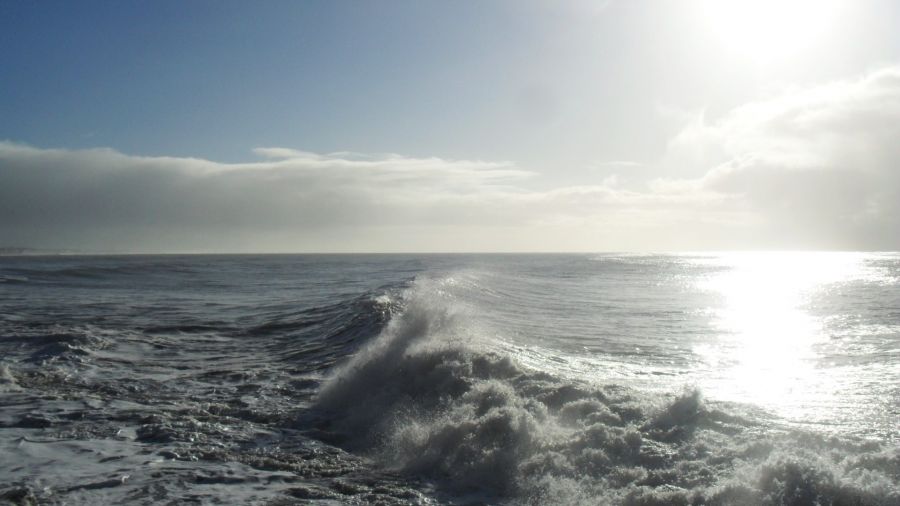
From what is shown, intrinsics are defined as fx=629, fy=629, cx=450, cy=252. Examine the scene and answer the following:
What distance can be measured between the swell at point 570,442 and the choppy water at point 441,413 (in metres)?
0.03

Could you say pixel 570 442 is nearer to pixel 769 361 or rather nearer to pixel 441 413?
pixel 441 413

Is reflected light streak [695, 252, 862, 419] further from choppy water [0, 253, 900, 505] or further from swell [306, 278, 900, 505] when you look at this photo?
swell [306, 278, 900, 505]

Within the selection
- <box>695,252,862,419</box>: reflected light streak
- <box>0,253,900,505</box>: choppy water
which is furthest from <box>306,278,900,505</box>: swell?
<box>695,252,862,419</box>: reflected light streak

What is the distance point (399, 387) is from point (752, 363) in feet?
26.8

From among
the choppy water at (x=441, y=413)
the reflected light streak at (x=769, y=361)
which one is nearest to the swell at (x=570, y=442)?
the choppy water at (x=441, y=413)

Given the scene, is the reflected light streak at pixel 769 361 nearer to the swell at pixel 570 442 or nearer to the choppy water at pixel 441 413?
the choppy water at pixel 441 413

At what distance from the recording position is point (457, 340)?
1341 centimetres

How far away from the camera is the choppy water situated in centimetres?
648

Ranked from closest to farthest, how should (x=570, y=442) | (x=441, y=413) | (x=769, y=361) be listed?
(x=570, y=442)
(x=441, y=413)
(x=769, y=361)

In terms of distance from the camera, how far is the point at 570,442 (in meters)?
7.48

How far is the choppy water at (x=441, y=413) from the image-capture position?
648 centimetres

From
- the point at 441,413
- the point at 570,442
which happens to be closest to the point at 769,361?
the point at 570,442

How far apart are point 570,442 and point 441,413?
2.21m

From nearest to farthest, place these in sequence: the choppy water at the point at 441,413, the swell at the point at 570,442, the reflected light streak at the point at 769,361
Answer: the swell at the point at 570,442 → the choppy water at the point at 441,413 → the reflected light streak at the point at 769,361
